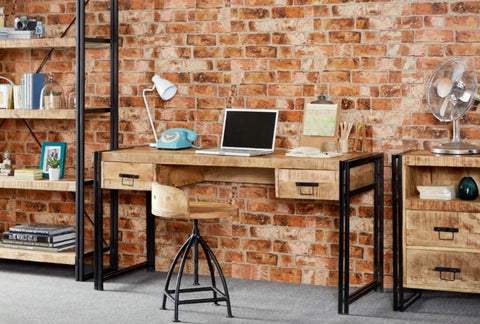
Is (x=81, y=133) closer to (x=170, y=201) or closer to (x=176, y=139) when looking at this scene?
(x=176, y=139)

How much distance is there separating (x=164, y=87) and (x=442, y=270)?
201cm

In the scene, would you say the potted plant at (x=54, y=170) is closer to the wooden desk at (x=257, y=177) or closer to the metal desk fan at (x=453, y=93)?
the wooden desk at (x=257, y=177)

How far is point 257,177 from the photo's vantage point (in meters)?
4.78

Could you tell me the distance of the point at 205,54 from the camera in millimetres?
4961

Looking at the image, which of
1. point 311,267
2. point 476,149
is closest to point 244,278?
point 311,267

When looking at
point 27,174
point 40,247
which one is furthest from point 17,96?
point 40,247

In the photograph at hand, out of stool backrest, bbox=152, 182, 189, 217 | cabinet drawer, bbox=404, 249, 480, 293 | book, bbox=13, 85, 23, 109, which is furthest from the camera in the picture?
book, bbox=13, 85, 23, 109

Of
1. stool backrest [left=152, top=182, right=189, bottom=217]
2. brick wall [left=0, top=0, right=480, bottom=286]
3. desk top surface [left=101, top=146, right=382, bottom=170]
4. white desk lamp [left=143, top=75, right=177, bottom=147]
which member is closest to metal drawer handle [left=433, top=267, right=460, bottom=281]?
brick wall [left=0, top=0, right=480, bottom=286]

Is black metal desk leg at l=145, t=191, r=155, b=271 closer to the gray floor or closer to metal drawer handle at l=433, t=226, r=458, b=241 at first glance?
the gray floor

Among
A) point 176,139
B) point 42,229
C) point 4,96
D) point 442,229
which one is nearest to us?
point 442,229

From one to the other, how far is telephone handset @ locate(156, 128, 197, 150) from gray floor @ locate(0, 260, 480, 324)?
2.75 ft

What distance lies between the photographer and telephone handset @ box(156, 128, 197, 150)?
4.66m

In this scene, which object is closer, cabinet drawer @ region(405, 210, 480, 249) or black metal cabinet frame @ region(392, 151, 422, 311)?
cabinet drawer @ region(405, 210, 480, 249)

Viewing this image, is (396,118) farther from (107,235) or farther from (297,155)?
(107,235)
